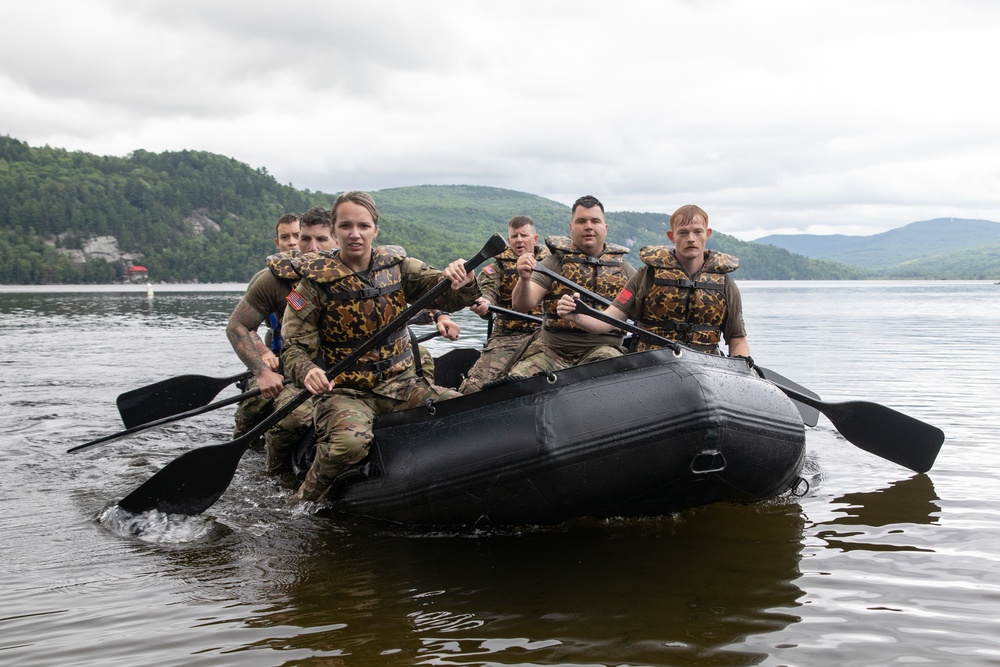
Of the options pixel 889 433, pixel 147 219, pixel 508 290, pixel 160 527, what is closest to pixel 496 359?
pixel 508 290

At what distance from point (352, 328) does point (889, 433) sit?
419 centimetres

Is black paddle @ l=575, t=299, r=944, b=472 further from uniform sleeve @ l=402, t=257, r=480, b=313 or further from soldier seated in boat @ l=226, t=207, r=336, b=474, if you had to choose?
soldier seated in boat @ l=226, t=207, r=336, b=474

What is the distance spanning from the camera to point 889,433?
20.6 ft

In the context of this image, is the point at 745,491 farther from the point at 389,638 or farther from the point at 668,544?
the point at 389,638

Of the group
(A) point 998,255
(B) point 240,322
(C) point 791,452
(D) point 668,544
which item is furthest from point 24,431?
(A) point 998,255

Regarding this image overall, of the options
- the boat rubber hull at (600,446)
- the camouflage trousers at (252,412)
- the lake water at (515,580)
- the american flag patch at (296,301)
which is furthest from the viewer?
the camouflage trousers at (252,412)

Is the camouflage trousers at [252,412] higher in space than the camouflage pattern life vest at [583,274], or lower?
lower

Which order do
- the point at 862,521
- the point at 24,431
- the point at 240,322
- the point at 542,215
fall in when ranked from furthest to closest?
the point at 542,215 < the point at 24,431 < the point at 240,322 < the point at 862,521

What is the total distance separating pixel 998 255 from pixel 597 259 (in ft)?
710

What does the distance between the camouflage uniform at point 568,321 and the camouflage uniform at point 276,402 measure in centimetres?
174

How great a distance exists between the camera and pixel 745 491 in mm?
4805

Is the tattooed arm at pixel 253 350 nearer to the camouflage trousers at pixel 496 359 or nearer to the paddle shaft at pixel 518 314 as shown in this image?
the paddle shaft at pixel 518 314

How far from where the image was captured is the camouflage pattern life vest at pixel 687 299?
5.76m

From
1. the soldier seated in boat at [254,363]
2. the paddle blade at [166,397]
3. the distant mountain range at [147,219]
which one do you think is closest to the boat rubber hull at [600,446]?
the soldier seated in boat at [254,363]
